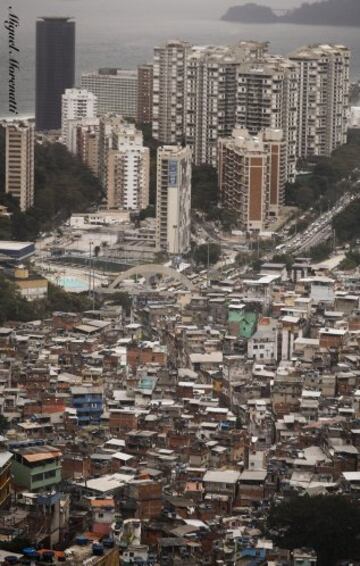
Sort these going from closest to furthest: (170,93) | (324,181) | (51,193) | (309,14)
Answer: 1. (51,193)
2. (324,181)
3. (170,93)
4. (309,14)

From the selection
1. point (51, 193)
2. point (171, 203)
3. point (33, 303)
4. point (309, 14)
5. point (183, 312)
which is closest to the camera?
point (183, 312)

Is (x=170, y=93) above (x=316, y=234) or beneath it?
above

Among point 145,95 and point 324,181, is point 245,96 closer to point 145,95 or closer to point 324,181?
point 324,181

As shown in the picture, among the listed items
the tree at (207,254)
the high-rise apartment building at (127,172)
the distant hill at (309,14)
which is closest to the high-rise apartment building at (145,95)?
the high-rise apartment building at (127,172)

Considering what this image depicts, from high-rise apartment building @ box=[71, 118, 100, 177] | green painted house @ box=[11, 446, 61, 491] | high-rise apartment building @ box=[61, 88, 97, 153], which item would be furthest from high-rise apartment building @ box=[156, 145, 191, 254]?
green painted house @ box=[11, 446, 61, 491]

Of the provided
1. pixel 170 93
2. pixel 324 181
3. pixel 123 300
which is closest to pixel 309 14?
pixel 170 93
